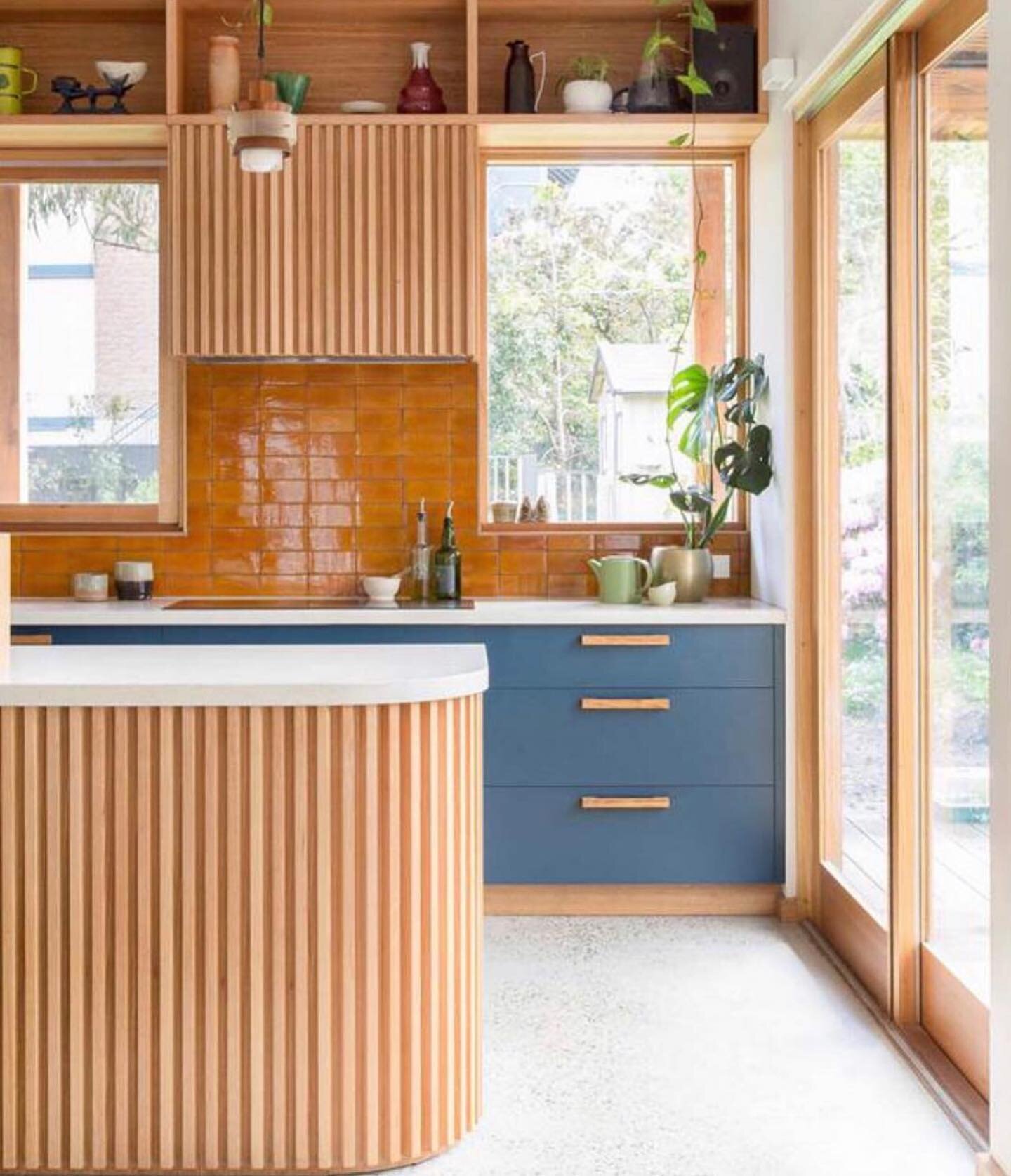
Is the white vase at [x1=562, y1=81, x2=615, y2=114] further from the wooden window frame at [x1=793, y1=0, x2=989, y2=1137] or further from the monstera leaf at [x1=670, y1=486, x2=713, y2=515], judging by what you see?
Answer: the monstera leaf at [x1=670, y1=486, x2=713, y2=515]

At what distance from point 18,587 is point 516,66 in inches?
92.1

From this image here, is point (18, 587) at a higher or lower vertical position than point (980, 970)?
higher

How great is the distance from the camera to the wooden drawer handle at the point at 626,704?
13.0 ft

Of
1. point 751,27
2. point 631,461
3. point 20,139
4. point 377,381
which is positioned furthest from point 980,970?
point 20,139

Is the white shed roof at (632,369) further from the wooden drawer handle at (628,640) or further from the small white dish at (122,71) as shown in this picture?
the small white dish at (122,71)

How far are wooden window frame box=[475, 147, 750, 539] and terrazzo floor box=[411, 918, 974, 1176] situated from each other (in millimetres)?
1352

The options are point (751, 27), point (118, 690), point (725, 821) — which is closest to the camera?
point (118, 690)

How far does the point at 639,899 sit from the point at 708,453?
145 cm

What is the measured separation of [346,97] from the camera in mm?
4480

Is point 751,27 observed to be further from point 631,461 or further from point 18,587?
A: point 18,587

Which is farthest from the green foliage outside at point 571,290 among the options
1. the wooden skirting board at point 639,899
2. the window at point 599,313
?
the wooden skirting board at point 639,899

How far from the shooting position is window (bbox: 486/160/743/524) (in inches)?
180

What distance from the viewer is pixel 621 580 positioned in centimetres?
425

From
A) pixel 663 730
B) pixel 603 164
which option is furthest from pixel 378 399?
pixel 663 730
